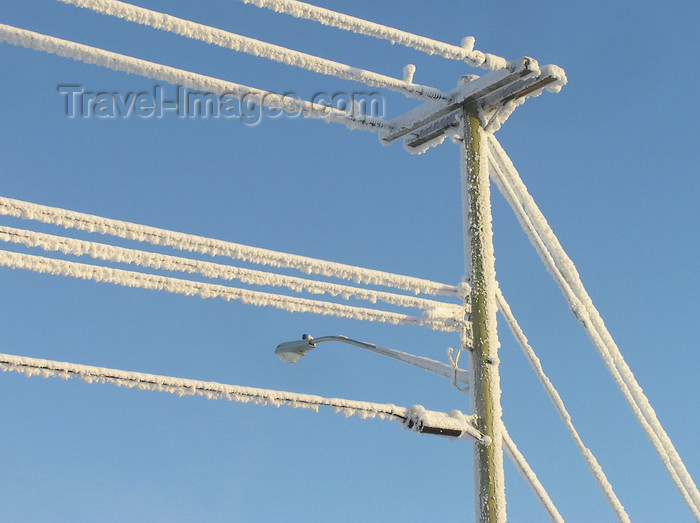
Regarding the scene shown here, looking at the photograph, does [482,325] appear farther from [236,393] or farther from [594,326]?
[236,393]

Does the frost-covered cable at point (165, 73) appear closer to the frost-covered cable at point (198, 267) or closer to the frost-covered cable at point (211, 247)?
the frost-covered cable at point (211, 247)

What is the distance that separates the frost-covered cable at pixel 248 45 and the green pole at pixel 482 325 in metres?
0.66

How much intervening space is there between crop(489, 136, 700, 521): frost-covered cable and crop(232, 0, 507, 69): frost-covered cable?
3.30 ft

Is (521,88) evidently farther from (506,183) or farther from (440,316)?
(440,316)

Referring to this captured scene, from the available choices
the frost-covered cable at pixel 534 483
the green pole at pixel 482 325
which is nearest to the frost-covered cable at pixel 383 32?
the green pole at pixel 482 325

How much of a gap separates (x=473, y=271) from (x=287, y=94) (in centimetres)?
210

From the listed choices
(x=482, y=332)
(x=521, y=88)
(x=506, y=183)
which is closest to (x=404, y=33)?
(x=521, y=88)

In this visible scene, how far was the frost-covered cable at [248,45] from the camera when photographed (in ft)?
18.6

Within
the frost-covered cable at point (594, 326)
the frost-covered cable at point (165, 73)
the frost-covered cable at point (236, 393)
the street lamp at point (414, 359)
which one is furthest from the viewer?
the frost-covered cable at point (594, 326)

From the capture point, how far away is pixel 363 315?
6.83 m

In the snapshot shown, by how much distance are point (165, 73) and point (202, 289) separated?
1571 mm

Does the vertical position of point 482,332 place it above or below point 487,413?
above

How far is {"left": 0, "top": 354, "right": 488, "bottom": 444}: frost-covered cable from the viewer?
5.09 metres

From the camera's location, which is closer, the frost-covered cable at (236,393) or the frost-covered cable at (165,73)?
the frost-covered cable at (236,393)
